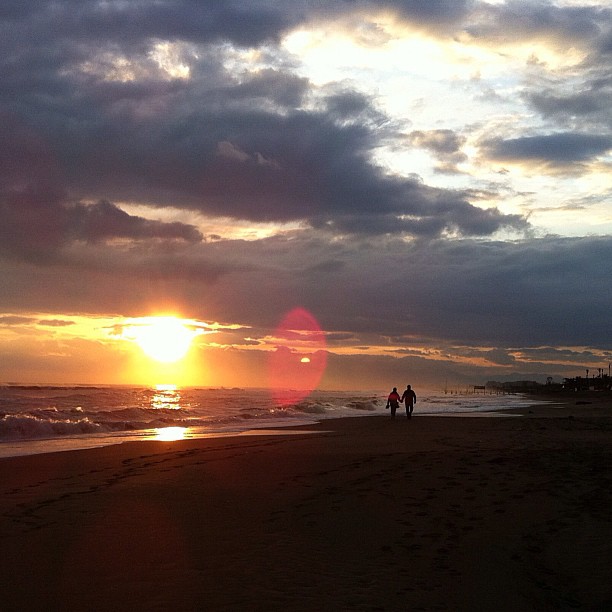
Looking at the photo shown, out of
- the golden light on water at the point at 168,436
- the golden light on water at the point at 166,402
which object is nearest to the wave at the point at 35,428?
the golden light on water at the point at 168,436

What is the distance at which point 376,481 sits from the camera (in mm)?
14086

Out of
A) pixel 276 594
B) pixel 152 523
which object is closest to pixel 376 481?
pixel 152 523

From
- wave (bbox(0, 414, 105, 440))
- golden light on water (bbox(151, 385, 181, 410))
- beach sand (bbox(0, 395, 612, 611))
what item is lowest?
golden light on water (bbox(151, 385, 181, 410))

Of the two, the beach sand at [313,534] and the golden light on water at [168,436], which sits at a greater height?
the beach sand at [313,534]

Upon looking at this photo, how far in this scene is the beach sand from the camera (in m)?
7.30

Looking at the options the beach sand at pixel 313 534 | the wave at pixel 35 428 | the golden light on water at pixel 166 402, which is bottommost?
the golden light on water at pixel 166 402

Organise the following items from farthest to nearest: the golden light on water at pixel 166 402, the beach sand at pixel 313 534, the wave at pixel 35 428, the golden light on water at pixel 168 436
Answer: the golden light on water at pixel 166 402 → the wave at pixel 35 428 → the golden light on water at pixel 168 436 → the beach sand at pixel 313 534

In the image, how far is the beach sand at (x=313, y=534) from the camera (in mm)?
7305

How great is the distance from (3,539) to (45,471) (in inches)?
294

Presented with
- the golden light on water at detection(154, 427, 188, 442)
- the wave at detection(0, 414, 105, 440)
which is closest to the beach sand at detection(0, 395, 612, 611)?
the golden light on water at detection(154, 427, 188, 442)

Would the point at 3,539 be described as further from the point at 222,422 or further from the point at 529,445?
the point at 222,422

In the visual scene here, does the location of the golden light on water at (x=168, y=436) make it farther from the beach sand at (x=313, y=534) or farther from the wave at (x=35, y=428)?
the beach sand at (x=313, y=534)

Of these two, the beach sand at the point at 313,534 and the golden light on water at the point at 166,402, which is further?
the golden light on water at the point at 166,402

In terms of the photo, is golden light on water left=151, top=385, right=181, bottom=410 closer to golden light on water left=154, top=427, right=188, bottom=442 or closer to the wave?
the wave
